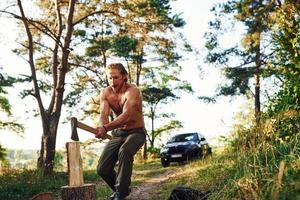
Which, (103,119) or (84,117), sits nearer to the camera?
(103,119)

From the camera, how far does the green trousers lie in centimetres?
597

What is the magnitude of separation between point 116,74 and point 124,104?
45 centimetres

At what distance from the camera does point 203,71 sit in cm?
2689

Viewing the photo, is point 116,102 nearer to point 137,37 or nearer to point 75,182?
point 75,182

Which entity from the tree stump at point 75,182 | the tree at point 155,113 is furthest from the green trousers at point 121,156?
the tree at point 155,113

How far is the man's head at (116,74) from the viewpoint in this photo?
19.9 feet

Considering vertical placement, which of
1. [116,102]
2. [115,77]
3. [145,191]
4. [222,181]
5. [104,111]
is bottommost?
[145,191]

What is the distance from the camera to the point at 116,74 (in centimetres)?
609

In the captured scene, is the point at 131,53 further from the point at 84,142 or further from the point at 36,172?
the point at 36,172

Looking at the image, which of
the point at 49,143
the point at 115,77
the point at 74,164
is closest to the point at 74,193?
the point at 74,164

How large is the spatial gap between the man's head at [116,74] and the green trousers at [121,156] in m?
0.71

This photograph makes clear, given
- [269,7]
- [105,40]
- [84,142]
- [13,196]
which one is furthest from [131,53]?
[13,196]

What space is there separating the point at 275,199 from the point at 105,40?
25.6 meters

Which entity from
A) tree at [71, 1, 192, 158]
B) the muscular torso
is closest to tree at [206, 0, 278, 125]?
tree at [71, 1, 192, 158]
